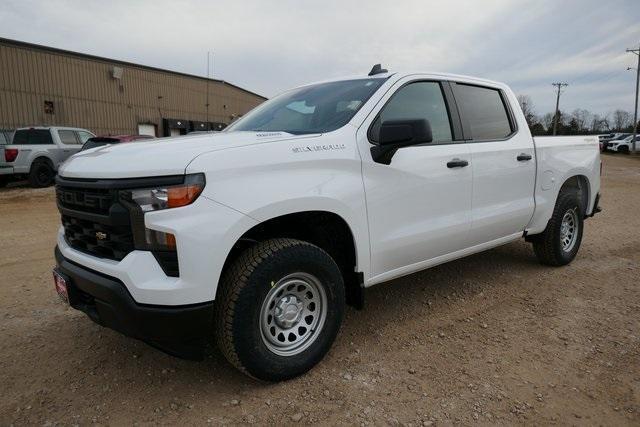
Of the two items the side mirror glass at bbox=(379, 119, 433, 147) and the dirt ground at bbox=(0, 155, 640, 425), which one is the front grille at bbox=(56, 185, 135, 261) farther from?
the side mirror glass at bbox=(379, 119, 433, 147)

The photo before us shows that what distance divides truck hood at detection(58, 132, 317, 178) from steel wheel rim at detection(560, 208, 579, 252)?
360 cm

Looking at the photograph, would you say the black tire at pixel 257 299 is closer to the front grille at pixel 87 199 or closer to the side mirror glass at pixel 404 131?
the front grille at pixel 87 199

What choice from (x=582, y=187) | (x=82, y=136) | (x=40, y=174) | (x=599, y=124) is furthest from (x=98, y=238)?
(x=599, y=124)

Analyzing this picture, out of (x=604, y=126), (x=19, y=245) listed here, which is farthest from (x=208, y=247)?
Result: (x=604, y=126)

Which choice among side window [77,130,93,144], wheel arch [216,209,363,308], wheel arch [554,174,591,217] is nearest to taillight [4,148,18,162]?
side window [77,130,93,144]

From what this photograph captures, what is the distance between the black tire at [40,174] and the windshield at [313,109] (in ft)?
36.6

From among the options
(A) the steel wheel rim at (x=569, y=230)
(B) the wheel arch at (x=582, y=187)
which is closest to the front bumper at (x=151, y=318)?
(A) the steel wheel rim at (x=569, y=230)

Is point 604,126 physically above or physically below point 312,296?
above

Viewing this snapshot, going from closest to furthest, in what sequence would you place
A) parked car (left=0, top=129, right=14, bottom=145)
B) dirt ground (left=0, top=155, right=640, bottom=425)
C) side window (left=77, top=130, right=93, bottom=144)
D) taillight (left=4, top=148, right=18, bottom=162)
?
dirt ground (left=0, top=155, right=640, bottom=425) → taillight (left=4, top=148, right=18, bottom=162) → parked car (left=0, top=129, right=14, bottom=145) → side window (left=77, top=130, right=93, bottom=144)

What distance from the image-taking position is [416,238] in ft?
10.8

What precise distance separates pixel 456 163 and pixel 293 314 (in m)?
1.73

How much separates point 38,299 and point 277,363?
2662 millimetres

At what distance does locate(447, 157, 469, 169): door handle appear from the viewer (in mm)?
3473

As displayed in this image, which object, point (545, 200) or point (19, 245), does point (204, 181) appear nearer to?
point (545, 200)
